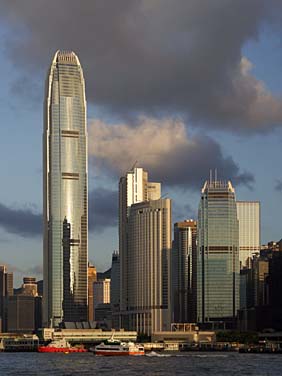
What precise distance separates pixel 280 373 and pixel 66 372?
113ft

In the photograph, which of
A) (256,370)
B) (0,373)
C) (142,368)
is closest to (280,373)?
(256,370)

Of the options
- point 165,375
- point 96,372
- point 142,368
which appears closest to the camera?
point 165,375

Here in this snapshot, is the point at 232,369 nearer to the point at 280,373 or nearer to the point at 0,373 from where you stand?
the point at 280,373

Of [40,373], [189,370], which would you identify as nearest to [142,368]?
[189,370]

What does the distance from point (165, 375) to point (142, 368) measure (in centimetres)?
2606

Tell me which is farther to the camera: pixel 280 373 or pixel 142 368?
pixel 142 368

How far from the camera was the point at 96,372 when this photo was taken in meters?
177

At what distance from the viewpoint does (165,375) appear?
546 ft

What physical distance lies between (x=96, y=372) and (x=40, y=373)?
918 cm

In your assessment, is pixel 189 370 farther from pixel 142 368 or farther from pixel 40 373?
pixel 40 373

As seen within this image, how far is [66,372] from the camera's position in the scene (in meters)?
177

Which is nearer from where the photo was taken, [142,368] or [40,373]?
[40,373]

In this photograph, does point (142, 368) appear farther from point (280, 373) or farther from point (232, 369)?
point (280, 373)

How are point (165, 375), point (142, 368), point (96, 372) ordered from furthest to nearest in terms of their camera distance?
1. point (142, 368)
2. point (96, 372)
3. point (165, 375)
